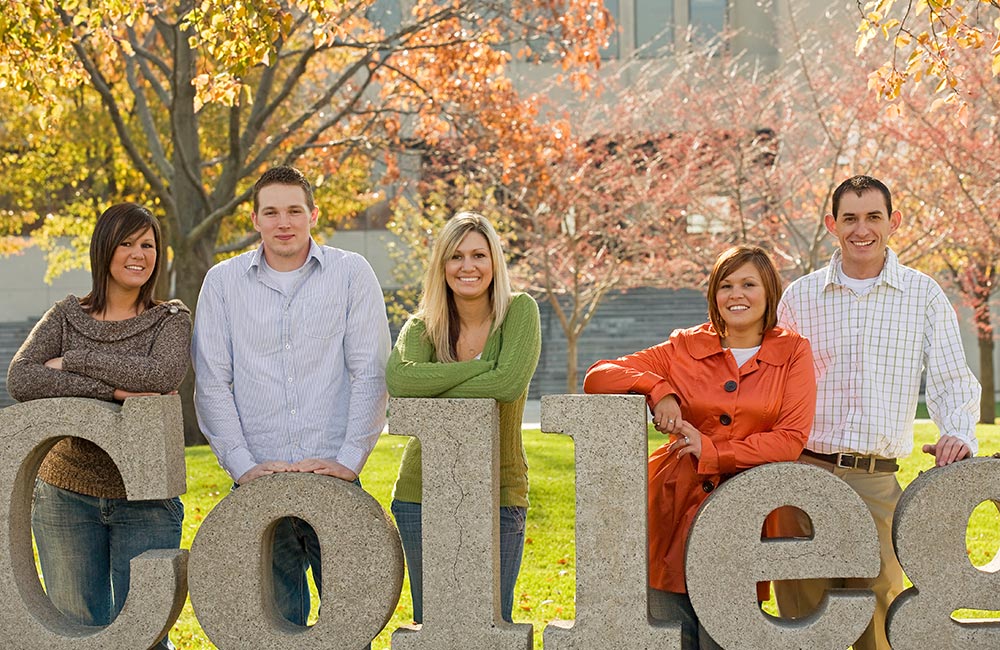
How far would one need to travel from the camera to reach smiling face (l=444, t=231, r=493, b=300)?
441 cm

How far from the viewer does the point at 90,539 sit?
4.56m

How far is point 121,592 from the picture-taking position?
4637 millimetres

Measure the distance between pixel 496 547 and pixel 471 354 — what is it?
2.46 ft

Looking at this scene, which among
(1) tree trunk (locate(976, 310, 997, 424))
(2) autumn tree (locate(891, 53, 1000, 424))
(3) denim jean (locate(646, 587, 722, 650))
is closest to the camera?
(3) denim jean (locate(646, 587, 722, 650))

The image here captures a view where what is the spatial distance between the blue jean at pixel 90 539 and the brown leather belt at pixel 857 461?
266 centimetres

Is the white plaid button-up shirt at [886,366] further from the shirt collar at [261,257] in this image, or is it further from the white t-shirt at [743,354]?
the shirt collar at [261,257]

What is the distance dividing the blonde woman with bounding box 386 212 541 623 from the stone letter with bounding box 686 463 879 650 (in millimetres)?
757

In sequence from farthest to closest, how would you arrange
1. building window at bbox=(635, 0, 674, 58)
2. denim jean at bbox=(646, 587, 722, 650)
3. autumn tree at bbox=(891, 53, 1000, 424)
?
building window at bbox=(635, 0, 674, 58) → autumn tree at bbox=(891, 53, 1000, 424) → denim jean at bbox=(646, 587, 722, 650)

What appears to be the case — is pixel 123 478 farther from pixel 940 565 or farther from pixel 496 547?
pixel 940 565

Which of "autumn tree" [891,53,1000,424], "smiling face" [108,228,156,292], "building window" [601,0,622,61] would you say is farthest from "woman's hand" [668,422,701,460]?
"building window" [601,0,622,61]

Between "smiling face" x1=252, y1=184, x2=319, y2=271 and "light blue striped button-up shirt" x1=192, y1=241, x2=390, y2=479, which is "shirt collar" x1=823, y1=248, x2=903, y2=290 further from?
"smiling face" x1=252, y1=184, x2=319, y2=271

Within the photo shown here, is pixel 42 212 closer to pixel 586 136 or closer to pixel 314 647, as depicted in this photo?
pixel 586 136

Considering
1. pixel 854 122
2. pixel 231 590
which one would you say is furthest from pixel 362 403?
pixel 854 122

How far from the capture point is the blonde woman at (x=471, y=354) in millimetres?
4312
